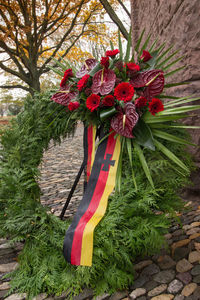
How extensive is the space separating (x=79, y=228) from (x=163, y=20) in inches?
100

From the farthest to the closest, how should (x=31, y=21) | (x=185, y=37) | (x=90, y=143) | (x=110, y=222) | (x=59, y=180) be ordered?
(x=31, y=21), (x=59, y=180), (x=185, y=37), (x=90, y=143), (x=110, y=222)

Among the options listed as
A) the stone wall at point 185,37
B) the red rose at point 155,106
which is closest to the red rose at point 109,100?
the red rose at point 155,106

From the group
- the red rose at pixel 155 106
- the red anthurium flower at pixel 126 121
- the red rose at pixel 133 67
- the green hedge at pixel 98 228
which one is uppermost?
the red rose at pixel 133 67

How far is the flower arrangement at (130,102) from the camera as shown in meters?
1.54

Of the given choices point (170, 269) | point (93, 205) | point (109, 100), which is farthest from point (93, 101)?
point (170, 269)

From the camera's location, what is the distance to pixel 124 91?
1551mm

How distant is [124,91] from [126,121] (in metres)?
0.20

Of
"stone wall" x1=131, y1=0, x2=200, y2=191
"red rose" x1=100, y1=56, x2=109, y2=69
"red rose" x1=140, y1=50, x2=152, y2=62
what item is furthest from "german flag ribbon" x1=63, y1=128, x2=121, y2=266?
"stone wall" x1=131, y1=0, x2=200, y2=191

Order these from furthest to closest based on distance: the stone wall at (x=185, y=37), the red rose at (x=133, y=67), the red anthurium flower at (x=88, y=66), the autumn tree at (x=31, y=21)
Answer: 1. the autumn tree at (x=31, y=21)
2. the stone wall at (x=185, y=37)
3. the red anthurium flower at (x=88, y=66)
4. the red rose at (x=133, y=67)

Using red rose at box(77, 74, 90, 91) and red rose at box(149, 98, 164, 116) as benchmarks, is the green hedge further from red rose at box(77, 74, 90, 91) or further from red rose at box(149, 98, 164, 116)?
red rose at box(77, 74, 90, 91)

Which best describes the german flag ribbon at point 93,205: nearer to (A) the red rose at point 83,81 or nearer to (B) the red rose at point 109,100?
(B) the red rose at point 109,100

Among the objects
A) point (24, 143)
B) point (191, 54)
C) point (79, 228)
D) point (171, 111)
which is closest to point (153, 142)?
point (171, 111)

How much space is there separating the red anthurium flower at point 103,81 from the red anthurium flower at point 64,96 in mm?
263

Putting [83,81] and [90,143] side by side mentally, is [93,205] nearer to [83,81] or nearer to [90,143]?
[90,143]
